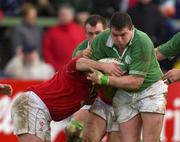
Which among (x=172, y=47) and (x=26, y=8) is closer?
(x=172, y=47)

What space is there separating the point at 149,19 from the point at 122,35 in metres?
6.67

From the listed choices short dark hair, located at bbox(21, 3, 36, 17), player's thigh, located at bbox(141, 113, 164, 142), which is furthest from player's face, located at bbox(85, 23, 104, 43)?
short dark hair, located at bbox(21, 3, 36, 17)

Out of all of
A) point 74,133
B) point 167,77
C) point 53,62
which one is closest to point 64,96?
point 74,133

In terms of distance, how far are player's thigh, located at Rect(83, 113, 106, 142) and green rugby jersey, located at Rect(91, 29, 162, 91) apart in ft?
3.03

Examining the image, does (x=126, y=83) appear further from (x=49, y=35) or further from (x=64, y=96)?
(x=49, y=35)

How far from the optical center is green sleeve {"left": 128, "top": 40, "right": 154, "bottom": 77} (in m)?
11.6

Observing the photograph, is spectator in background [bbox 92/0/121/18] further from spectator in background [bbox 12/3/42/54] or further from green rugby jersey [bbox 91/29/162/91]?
green rugby jersey [bbox 91/29/162/91]

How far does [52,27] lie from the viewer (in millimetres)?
19219

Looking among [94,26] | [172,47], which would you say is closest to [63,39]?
[94,26]

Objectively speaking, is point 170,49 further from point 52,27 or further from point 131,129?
point 52,27

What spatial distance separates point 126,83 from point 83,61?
568mm

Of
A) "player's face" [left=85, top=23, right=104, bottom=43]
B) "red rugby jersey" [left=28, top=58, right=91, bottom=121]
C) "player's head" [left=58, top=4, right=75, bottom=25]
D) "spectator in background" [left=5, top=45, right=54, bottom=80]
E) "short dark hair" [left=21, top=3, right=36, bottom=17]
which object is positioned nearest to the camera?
"red rugby jersey" [left=28, top=58, right=91, bottom=121]

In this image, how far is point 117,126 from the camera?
12.6m

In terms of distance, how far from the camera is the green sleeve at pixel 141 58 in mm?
11586
